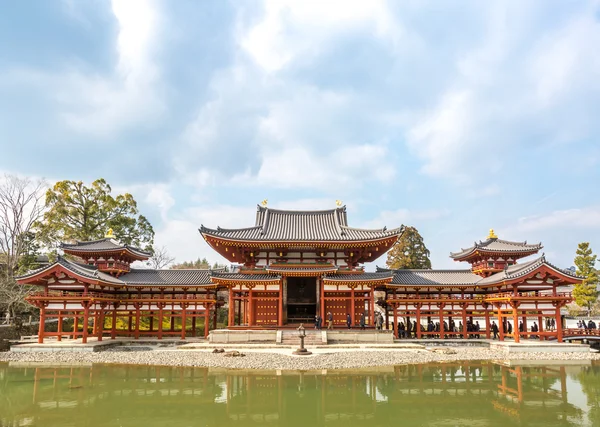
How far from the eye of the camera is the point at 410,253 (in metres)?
48.0

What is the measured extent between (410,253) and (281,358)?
32177mm

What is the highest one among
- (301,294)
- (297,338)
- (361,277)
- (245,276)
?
(245,276)

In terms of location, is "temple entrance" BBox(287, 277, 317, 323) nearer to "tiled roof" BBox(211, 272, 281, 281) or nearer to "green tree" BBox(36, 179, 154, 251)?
"tiled roof" BBox(211, 272, 281, 281)

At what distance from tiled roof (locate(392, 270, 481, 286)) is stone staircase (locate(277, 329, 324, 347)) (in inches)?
260

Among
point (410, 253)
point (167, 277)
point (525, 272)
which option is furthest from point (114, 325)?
point (410, 253)

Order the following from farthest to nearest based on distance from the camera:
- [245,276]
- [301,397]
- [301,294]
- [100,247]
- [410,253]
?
[410,253] < [301,294] < [100,247] < [245,276] < [301,397]

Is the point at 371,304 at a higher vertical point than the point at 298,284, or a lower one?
lower

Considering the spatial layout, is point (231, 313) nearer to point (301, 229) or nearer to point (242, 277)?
point (242, 277)

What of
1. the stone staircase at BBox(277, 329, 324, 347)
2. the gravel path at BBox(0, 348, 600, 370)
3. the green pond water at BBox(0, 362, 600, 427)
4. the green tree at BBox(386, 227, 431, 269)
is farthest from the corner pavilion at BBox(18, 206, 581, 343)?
the green tree at BBox(386, 227, 431, 269)

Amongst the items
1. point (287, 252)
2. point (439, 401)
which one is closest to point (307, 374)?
point (439, 401)

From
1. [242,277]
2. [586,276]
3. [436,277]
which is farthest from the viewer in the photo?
[586,276]

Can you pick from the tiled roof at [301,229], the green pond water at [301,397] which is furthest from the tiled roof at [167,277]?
the green pond water at [301,397]

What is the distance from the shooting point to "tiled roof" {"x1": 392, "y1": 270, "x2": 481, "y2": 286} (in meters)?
27.4

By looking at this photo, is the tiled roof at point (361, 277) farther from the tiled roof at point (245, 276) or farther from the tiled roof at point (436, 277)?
the tiled roof at point (245, 276)
